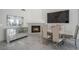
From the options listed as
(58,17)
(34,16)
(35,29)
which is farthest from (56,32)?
(34,16)

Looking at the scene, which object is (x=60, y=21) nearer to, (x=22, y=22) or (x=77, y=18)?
(x=77, y=18)

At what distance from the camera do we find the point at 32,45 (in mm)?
2404

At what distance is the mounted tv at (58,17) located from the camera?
2330mm

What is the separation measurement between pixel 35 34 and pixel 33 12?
58 cm

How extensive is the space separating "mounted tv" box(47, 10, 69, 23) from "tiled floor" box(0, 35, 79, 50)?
546 millimetres

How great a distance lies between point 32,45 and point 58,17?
1.00 metres

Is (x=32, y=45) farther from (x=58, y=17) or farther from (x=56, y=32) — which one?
(x=58, y=17)

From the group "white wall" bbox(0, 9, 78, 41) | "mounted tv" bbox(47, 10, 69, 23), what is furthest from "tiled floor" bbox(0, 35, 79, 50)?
"mounted tv" bbox(47, 10, 69, 23)

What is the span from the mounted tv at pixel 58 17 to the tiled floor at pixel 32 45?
21.5 inches

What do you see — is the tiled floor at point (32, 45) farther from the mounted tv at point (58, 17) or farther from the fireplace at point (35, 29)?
the mounted tv at point (58, 17)

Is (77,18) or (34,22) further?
(34,22)
